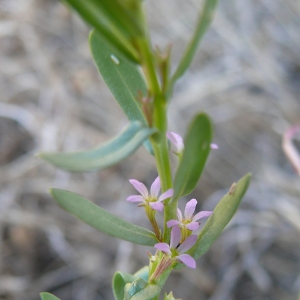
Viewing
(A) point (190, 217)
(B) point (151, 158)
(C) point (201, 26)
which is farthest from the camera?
(B) point (151, 158)

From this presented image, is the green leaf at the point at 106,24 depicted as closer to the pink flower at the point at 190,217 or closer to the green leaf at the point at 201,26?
the green leaf at the point at 201,26

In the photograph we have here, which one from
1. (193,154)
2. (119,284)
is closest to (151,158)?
(119,284)

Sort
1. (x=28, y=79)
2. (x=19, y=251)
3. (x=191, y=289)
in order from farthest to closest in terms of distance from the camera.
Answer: (x=28, y=79), (x=19, y=251), (x=191, y=289)

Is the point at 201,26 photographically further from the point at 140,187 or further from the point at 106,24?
the point at 140,187

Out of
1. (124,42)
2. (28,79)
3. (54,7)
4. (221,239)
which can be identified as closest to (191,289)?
(221,239)

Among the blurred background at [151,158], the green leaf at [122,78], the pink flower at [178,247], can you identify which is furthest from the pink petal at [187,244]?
the blurred background at [151,158]

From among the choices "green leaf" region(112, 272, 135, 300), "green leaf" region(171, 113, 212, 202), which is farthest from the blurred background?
"green leaf" region(171, 113, 212, 202)

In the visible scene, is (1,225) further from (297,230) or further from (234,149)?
(297,230)

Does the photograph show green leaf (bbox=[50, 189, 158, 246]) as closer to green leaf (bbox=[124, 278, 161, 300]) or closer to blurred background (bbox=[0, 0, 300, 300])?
green leaf (bbox=[124, 278, 161, 300])
